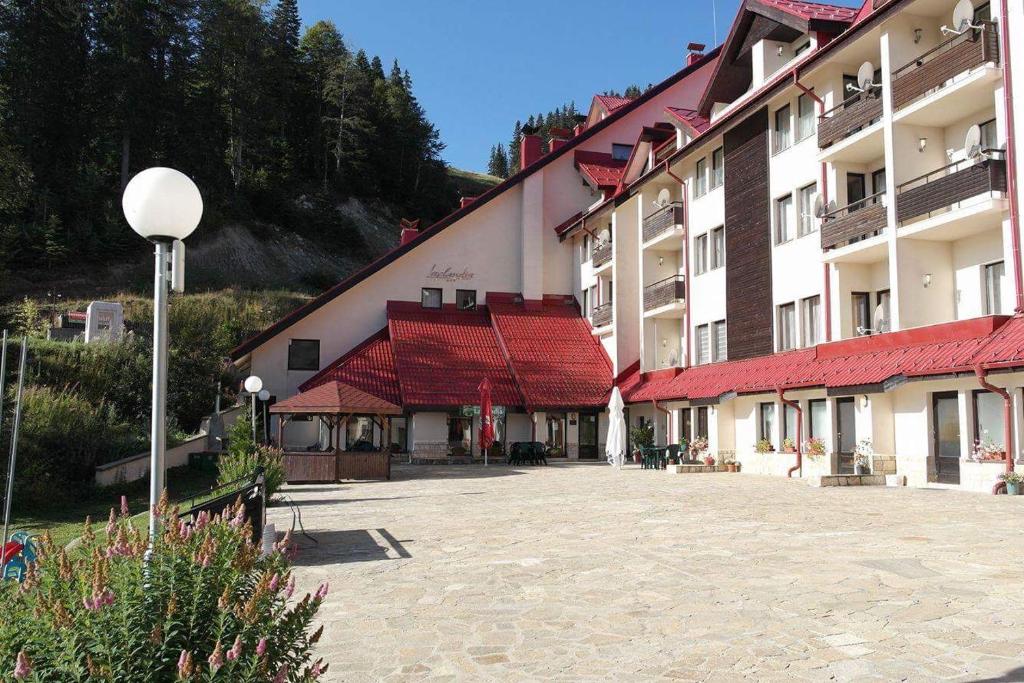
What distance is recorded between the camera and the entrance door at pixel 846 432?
20608 mm

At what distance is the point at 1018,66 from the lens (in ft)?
53.5

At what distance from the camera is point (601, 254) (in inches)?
1396

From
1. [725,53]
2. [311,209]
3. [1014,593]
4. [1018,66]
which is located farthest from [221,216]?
[1014,593]

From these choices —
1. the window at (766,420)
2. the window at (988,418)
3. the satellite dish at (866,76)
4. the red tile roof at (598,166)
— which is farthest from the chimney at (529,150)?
the window at (988,418)

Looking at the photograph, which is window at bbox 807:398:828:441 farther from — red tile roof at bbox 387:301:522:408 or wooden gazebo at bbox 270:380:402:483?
red tile roof at bbox 387:301:522:408

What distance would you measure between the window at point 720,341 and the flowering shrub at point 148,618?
2568 cm

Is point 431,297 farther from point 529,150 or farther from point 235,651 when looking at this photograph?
point 235,651

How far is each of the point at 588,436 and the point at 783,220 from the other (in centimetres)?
1448

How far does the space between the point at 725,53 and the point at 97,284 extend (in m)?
37.7

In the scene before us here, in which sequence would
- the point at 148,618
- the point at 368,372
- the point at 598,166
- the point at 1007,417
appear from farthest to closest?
the point at 598,166, the point at 368,372, the point at 1007,417, the point at 148,618

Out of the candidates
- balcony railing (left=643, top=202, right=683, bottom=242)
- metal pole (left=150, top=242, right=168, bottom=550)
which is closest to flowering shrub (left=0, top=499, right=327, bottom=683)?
metal pole (left=150, top=242, right=168, bottom=550)

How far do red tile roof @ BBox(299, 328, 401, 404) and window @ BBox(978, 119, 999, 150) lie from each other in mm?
22332

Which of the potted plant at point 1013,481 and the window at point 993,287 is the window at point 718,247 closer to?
the window at point 993,287

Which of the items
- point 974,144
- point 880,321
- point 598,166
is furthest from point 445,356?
point 974,144
